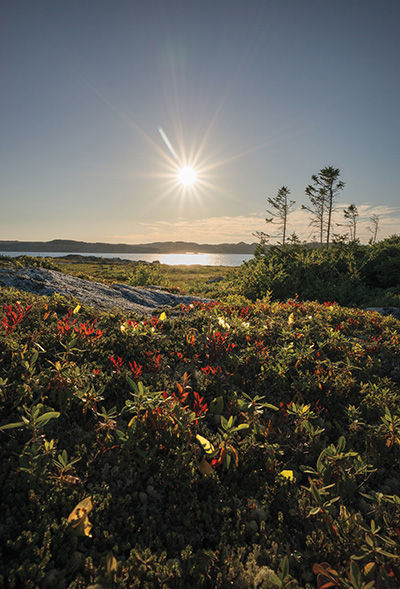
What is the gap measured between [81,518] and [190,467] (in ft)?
4.00

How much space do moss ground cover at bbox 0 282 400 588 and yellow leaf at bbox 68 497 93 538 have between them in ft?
0.05

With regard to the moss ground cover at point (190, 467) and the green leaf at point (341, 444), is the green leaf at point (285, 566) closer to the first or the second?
the moss ground cover at point (190, 467)

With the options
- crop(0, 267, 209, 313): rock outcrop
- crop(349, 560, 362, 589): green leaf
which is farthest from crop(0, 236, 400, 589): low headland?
crop(0, 267, 209, 313): rock outcrop

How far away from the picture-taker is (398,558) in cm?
262

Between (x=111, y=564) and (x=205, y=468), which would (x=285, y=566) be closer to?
(x=205, y=468)

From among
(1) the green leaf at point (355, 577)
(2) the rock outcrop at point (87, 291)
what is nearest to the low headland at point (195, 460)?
(1) the green leaf at point (355, 577)

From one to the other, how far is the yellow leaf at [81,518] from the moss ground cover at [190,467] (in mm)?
15

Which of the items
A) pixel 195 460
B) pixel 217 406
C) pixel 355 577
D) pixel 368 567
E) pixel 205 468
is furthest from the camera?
pixel 217 406

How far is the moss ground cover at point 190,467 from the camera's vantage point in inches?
99.6

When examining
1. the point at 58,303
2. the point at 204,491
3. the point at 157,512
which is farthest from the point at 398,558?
the point at 58,303

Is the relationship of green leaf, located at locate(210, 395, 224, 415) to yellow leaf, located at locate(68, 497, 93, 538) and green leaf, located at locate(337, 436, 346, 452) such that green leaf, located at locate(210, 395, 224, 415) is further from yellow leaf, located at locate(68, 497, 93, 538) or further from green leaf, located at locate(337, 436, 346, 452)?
yellow leaf, located at locate(68, 497, 93, 538)

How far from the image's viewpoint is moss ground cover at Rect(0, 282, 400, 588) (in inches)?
99.6

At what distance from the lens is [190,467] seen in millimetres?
3430

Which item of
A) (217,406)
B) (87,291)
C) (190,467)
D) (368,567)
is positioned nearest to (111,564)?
(190,467)
